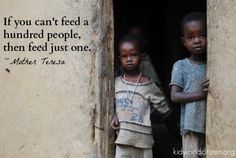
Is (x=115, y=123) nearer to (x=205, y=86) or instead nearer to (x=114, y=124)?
(x=114, y=124)

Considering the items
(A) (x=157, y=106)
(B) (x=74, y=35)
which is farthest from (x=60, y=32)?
(A) (x=157, y=106)

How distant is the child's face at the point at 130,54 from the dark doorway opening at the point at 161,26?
1895 millimetres

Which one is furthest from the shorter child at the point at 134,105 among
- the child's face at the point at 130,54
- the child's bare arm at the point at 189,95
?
the child's bare arm at the point at 189,95

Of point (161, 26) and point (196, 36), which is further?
point (161, 26)

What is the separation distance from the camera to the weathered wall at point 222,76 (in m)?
3.60

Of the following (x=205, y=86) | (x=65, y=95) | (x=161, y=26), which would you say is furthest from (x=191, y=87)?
(x=161, y=26)

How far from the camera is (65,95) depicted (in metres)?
3.95

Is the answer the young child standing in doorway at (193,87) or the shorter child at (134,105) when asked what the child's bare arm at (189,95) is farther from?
the shorter child at (134,105)

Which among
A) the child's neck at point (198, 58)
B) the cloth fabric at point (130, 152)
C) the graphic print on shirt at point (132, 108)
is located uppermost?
the child's neck at point (198, 58)

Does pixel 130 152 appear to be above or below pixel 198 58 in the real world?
below

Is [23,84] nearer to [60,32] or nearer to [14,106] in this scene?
[14,106]

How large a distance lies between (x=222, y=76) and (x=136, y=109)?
0.64 meters

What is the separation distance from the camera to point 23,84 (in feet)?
13.0

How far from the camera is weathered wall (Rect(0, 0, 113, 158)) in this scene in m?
3.95
